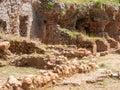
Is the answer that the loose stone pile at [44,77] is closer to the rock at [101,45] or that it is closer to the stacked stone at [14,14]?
the stacked stone at [14,14]

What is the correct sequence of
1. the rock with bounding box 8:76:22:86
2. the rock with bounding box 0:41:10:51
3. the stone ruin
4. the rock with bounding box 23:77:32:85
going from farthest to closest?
the stone ruin < the rock with bounding box 0:41:10:51 < the rock with bounding box 23:77:32:85 < the rock with bounding box 8:76:22:86

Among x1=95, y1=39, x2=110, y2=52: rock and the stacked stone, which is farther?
x1=95, y1=39, x2=110, y2=52: rock

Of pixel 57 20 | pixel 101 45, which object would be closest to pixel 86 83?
pixel 57 20

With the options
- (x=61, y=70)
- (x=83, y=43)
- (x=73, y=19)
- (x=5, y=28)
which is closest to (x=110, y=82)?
(x=61, y=70)

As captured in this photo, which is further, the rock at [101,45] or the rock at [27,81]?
the rock at [101,45]

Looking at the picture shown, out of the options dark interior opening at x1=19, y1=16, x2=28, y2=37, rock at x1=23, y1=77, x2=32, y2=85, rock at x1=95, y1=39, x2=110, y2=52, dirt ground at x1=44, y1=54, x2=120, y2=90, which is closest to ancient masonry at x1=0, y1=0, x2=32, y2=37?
dark interior opening at x1=19, y1=16, x2=28, y2=37

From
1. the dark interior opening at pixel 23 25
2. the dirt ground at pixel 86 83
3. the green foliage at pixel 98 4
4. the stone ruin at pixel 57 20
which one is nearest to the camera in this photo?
the dirt ground at pixel 86 83

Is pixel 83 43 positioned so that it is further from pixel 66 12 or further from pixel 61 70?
pixel 61 70

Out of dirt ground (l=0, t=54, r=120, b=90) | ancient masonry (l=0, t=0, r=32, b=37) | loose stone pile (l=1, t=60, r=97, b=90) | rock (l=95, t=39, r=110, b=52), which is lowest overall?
rock (l=95, t=39, r=110, b=52)

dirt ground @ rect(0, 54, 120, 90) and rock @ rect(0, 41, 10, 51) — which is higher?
rock @ rect(0, 41, 10, 51)

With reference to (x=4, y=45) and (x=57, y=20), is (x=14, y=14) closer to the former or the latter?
(x=4, y=45)

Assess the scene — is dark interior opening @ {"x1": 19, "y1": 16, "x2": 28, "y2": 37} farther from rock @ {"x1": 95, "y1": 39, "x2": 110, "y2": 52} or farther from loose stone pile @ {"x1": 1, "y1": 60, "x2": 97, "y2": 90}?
loose stone pile @ {"x1": 1, "y1": 60, "x2": 97, "y2": 90}

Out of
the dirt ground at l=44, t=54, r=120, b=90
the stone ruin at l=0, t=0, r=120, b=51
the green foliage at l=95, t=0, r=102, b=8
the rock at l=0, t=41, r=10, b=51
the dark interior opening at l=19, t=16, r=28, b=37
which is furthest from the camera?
the green foliage at l=95, t=0, r=102, b=8

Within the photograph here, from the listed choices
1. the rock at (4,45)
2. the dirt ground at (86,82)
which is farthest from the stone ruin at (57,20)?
the dirt ground at (86,82)
